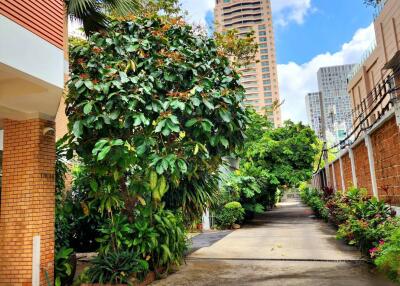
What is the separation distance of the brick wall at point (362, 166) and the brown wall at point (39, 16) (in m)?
7.39

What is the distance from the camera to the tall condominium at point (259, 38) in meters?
91.2

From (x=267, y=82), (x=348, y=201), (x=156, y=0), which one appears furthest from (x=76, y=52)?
(x=267, y=82)

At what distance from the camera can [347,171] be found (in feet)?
41.6

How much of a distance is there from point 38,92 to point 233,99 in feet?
9.76

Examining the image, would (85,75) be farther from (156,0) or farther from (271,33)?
(271,33)

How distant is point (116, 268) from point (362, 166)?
274 inches

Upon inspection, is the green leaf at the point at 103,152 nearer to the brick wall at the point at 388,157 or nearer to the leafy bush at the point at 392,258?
the leafy bush at the point at 392,258

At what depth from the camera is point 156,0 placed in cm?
1445

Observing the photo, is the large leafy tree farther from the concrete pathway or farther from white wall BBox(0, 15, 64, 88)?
the concrete pathway

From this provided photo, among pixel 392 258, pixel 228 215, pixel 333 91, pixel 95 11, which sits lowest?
pixel 392 258

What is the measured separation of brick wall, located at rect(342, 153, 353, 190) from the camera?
39.8 ft

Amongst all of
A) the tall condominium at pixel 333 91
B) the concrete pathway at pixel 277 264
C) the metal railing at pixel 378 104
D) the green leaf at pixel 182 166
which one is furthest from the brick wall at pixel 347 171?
the tall condominium at pixel 333 91

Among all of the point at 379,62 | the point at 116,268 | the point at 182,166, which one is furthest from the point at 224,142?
the point at 379,62

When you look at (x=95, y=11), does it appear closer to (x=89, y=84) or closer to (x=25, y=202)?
(x=89, y=84)
